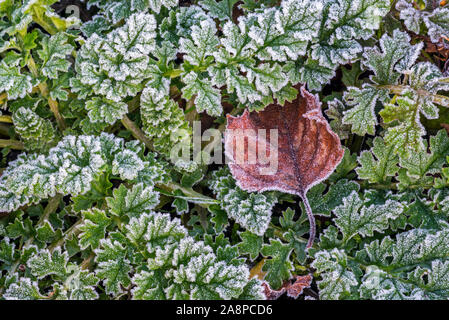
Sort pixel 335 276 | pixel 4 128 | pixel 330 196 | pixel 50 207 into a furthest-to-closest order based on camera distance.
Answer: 1. pixel 4 128
2. pixel 50 207
3. pixel 330 196
4. pixel 335 276

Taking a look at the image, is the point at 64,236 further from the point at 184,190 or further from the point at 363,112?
the point at 363,112

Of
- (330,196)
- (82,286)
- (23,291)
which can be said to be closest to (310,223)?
(330,196)

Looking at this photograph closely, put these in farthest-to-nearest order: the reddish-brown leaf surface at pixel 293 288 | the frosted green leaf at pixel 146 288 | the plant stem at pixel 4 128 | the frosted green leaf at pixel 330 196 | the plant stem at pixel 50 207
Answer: the plant stem at pixel 4 128 < the plant stem at pixel 50 207 < the frosted green leaf at pixel 330 196 < the reddish-brown leaf surface at pixel 293 288 < the frosted green leaf at pixel 146 288

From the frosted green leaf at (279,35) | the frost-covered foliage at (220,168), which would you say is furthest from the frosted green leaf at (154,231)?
the frosted green leaf at (279,35)

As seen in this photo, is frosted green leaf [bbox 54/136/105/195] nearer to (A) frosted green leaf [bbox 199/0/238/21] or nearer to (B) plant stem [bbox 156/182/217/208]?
(B) plant stem [bbox 156/182/217/208]

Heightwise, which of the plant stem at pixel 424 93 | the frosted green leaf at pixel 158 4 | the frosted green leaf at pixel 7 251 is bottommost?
the frosted green leaf at pixel 7 251

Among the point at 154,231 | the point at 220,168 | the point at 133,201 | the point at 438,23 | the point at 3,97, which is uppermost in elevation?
the point at 438,23

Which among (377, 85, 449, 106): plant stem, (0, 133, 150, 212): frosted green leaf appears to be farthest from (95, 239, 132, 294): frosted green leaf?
(377, 85, 449, 106): plant stem

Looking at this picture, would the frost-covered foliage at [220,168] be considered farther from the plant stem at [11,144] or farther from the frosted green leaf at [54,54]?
the plant stem at [11,144]
